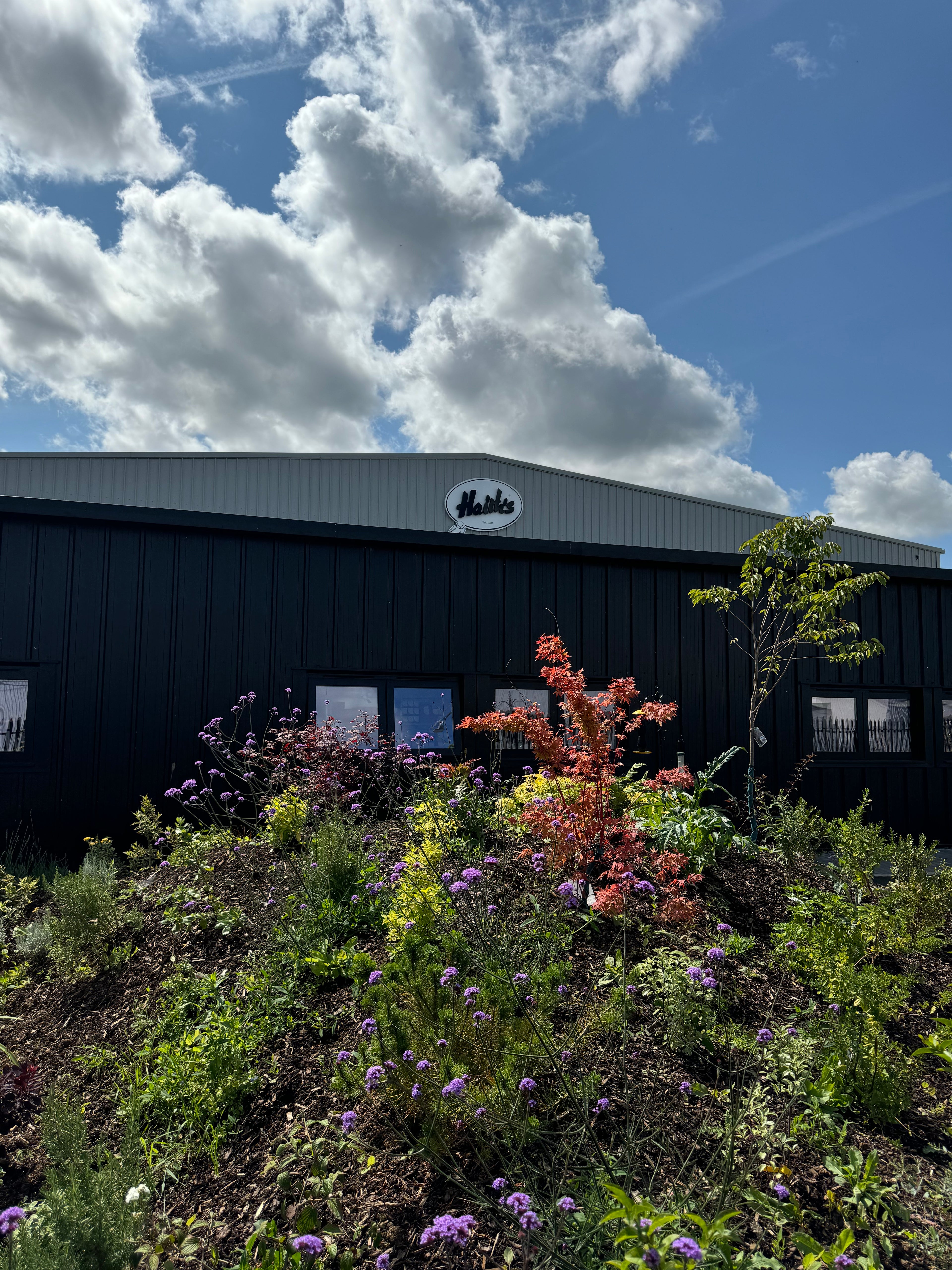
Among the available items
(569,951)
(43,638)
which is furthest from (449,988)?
(43,638)

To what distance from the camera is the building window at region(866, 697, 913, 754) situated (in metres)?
9.53

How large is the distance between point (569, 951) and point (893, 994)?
4.49 ft

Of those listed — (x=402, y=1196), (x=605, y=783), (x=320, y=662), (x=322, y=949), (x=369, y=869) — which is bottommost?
(x=402, y=1196)

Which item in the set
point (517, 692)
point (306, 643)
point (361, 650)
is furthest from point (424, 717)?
point (306, 643)

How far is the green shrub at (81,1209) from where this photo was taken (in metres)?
2.09

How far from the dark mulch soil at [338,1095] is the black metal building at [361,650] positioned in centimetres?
289

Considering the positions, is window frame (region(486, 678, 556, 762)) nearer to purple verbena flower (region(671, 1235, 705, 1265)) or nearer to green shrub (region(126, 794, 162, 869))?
green shrub (region(126, 794, 162, 869))

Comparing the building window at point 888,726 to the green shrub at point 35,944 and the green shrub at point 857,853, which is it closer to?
the green shrub at point 857,853

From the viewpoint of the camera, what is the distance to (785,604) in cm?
915

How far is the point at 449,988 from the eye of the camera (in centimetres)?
292

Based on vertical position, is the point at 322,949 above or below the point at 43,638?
below

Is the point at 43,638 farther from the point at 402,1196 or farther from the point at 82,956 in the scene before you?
the point at 402,1196

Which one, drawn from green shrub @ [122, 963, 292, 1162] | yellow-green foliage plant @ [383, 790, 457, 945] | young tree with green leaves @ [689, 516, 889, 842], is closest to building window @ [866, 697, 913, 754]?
young tree with green leaves @ [689, 516, 889, 842]

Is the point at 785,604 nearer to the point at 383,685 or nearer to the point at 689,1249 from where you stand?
the point at 383,685
